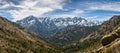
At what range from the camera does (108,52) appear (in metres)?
103

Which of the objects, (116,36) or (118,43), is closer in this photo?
(118,43)

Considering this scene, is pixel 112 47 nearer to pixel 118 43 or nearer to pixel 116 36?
pixel 118 43

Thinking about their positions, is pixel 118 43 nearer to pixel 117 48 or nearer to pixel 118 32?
pixel 117 48

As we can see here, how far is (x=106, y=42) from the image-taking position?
123688 millimetres

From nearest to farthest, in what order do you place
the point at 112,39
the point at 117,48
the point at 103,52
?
the point at 117,48 → the point at 103,52 → the point at 112,39

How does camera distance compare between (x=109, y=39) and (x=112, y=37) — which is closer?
(x=112, y=37)

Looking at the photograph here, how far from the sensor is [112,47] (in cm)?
10069

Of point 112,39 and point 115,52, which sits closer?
point 115,52

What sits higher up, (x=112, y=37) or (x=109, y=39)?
(x=112, y=37)

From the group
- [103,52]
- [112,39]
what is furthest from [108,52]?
[112,39]

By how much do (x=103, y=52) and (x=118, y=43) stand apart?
9181 millimetres

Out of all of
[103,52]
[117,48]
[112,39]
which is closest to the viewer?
[117,48]

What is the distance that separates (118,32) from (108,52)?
22.5 metres

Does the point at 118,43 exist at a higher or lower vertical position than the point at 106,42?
higher
